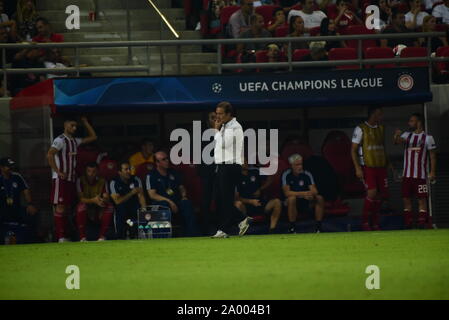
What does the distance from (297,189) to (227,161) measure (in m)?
2.05

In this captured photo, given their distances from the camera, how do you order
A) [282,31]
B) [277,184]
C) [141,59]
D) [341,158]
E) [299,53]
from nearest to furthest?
[277,184]
[341,158]
[141,59]
[299,53]
[282,31]

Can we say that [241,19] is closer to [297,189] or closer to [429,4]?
[297,189]

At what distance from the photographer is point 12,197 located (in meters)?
15.5

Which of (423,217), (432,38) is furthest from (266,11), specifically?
(423,217)

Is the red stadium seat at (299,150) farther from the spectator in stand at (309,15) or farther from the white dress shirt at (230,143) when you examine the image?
the spectator in stand at (309,15)

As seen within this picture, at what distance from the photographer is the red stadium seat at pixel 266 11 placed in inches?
781

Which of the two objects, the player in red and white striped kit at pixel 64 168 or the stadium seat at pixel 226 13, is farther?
the stadium seat at pixel 226 13

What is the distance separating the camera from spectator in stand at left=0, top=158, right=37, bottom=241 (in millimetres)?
15484

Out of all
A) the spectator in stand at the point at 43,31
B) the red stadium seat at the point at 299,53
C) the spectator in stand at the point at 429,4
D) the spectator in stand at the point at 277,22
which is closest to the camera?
the spectator in stand at the point at 43,31

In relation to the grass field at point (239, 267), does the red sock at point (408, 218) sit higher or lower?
higher

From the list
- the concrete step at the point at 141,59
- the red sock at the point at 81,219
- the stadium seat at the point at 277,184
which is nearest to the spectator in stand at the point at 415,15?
the concrete step at the point at 141,59

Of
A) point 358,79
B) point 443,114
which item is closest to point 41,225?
point 358,79

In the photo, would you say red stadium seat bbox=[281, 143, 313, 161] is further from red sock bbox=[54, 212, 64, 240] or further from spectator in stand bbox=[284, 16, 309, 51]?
red sock bbox=[54, 212, 64, 240]

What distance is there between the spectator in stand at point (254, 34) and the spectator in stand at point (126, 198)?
3.14 metres
